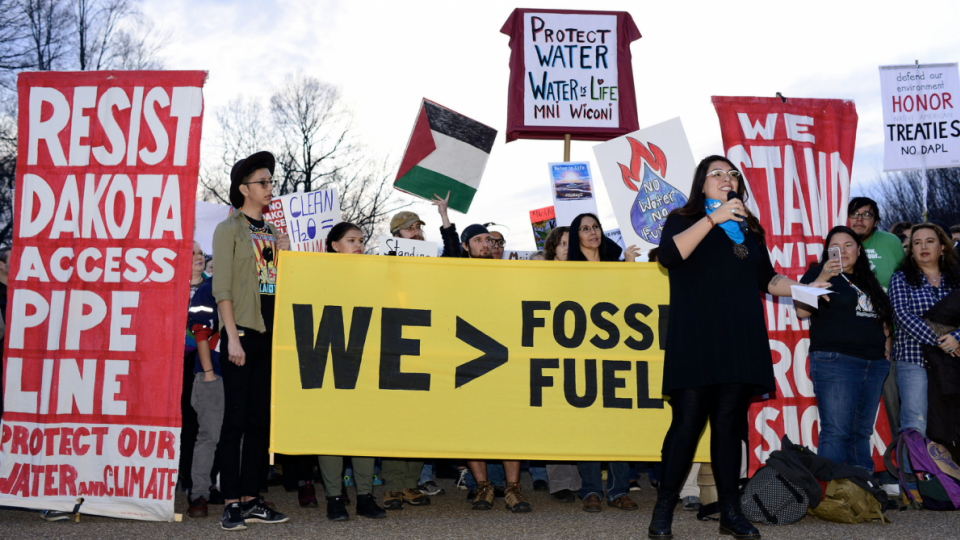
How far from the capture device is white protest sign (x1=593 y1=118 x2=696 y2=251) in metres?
5.49

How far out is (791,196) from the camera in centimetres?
529

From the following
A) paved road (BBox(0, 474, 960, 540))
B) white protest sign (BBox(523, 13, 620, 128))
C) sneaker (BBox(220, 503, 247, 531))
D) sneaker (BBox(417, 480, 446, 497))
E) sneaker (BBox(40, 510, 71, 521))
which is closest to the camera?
paved road (BBox(0, 474, 960, 540))

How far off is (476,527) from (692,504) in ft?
4.85

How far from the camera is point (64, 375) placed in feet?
14.6

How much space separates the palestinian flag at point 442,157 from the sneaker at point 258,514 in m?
2.80

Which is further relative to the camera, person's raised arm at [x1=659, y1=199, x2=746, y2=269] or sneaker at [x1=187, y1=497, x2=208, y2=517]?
sneaker at [x1=187, y1=497, x2=208, y2=517]

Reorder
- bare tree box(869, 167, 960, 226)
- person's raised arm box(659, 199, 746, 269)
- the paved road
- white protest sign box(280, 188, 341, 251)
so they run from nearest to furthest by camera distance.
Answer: person's raised arm box(659, 199, 746, 269), the paved road, white protest sign box(280, 188, 341, 251), bare tree box(869, 167, 960, 226)

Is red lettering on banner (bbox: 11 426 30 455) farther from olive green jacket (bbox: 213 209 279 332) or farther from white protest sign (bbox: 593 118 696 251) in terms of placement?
white protest sign (bbox: 593 118 696 251)

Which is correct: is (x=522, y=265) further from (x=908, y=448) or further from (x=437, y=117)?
(x=908, y=448)

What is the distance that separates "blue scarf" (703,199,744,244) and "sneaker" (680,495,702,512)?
6.20ft

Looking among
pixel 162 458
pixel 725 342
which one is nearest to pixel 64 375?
pixel 162 458

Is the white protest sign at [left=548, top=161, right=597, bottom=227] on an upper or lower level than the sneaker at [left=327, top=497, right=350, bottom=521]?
upper

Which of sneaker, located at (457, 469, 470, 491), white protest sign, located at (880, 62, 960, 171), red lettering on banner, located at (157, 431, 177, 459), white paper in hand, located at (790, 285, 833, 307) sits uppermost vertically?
white protest sign, located at (880, 62, 960, 171)

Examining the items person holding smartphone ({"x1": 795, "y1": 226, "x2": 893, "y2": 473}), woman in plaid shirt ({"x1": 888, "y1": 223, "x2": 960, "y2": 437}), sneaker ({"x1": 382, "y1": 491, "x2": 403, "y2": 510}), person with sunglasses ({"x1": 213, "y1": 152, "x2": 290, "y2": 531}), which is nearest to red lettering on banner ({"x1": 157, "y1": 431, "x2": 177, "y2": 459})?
person with sunglasses ({"x1": 213, "y1": 152, "x2": 290, "y2": 531})
